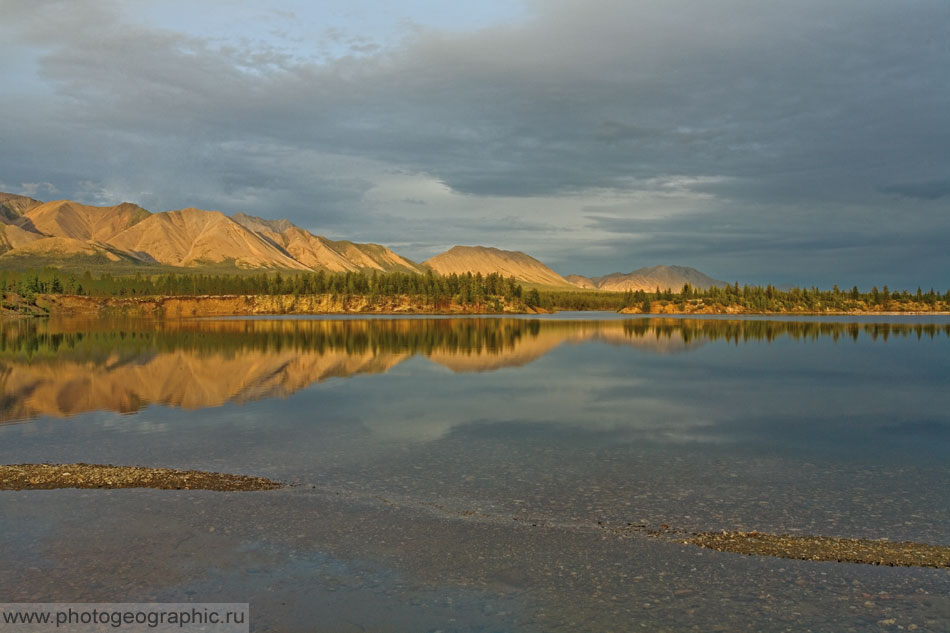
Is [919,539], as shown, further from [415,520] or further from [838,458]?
[415,520]

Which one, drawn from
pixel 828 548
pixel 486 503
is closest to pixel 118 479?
pixel 486 503

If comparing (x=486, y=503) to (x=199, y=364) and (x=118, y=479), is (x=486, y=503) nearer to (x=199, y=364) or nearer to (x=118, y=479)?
(x=118, y=479)

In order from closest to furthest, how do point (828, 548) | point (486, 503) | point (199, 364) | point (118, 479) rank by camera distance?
point (828, 548)
point (486, 503)
point (118, 479)
point (199, 364)

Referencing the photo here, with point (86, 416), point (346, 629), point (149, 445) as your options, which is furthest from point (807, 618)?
point (86, 416)

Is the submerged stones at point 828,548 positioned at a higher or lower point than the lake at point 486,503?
higher

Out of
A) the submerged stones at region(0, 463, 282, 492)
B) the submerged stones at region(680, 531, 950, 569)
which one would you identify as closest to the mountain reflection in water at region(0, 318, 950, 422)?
the submerged stones at region(0, 463, 282, 492)

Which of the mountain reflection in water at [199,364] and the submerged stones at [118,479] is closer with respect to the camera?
the submerged stones at [118,479]

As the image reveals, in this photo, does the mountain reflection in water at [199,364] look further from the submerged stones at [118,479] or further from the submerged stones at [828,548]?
the submerged stones at [828,548]

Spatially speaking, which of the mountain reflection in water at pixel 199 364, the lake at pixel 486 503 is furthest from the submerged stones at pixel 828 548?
the mountain reflection in water at pixel 199 364

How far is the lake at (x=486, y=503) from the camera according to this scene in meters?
13.1

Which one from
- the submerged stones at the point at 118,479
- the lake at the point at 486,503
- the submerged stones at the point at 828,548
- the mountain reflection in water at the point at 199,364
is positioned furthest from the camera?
the mountain reflection in water at the point at 199,364

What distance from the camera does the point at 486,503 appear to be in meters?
19.4

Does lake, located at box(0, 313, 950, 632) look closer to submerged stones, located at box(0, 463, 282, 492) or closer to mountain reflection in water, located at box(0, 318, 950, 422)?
mountain reflection in water, located at box(0, 318, 950, 422)

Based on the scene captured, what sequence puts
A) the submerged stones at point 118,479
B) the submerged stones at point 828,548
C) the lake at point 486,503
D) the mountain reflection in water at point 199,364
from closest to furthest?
the lake at point 486,503 < the submerged stones at point 828,548 < the submerged stones at point 118,479 < the mountain reflection in water at point 199,364
